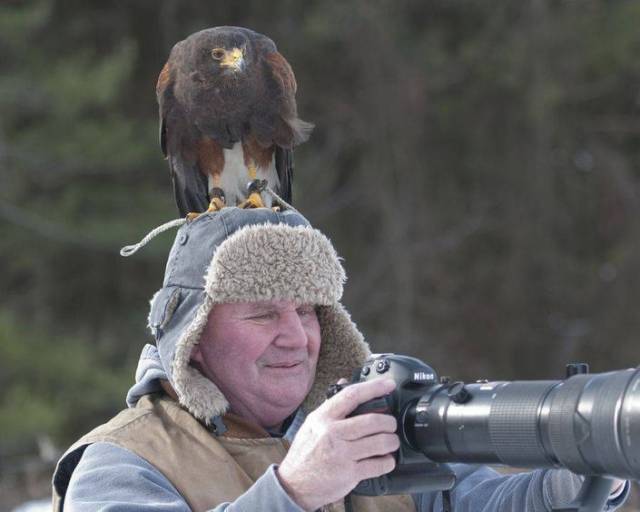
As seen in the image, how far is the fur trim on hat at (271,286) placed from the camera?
2.43 meters

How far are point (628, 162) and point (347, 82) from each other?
3.35 m

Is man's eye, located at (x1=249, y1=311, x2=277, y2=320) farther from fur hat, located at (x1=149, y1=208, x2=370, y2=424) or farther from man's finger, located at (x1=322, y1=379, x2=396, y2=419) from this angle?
man's finger, located at (x1=322, y1=379, x2=396, y2=419)

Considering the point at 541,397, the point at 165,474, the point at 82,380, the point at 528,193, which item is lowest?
the point at 82,380

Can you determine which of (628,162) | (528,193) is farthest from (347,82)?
(628,162)

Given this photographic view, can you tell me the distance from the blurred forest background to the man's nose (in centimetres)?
899

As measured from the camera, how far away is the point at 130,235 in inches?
445

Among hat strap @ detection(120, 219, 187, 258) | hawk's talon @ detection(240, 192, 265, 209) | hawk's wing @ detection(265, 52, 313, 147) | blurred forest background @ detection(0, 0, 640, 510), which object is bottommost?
blurred forest background @ detection(0, 0, 640, 510)

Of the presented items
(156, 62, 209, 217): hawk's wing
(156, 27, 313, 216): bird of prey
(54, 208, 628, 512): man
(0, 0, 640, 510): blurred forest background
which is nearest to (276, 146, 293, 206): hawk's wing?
(156, 27, 313, 216): bird of prey

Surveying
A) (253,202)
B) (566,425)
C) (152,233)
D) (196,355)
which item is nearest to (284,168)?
(253,202)

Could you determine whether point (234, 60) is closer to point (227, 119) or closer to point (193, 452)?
point (227, 119)

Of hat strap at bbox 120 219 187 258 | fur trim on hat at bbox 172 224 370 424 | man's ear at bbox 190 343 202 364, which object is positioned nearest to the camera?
fur trim on hat at bbox 172 224 370 424

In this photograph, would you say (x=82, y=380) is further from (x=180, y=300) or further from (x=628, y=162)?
(x=180, y=300)

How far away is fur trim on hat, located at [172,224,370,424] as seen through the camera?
2.43 m

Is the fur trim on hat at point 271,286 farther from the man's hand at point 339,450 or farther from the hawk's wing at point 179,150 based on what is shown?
the hawk's wing at point 179,150
